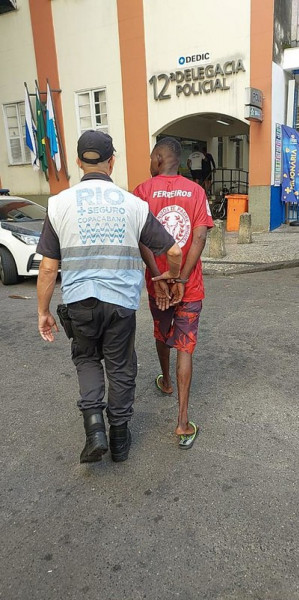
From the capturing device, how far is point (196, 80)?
11883mm

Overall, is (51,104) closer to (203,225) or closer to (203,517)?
(203,225)

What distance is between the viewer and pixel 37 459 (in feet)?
9.35

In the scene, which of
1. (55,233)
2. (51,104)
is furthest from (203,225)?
(51,104)

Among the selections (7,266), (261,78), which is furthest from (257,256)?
(261,78)

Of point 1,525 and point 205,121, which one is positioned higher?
point 205,121

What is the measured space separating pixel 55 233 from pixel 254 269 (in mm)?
6309

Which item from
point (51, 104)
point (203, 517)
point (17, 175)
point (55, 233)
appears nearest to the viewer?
point (203, 517)

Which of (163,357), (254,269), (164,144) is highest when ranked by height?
(164,144)

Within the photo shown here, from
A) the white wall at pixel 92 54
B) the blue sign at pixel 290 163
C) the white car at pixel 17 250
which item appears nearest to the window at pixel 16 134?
the white wall at pixel 92 54

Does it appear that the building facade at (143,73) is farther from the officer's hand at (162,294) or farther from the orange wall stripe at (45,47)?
the officer's hand at (162,294)

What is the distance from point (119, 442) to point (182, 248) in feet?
4.11

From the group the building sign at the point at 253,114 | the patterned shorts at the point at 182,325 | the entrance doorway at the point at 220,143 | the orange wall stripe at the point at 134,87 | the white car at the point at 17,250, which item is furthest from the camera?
the entrance doorway at the point at 220,143

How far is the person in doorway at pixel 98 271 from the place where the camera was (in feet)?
7.86

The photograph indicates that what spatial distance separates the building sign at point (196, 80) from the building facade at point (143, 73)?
0.08 feet
